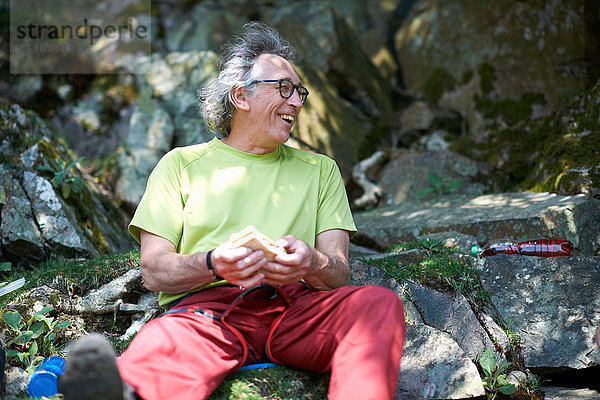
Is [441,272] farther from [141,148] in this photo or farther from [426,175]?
[141,148]

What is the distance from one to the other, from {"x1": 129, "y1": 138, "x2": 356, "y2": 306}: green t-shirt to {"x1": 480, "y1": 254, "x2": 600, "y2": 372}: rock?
4.26 feet

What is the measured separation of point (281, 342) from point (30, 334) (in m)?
1.54

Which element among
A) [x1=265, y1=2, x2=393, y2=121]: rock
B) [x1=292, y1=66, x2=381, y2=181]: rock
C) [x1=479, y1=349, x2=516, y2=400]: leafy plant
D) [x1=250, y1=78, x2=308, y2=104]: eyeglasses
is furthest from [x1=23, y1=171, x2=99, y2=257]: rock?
[x1=265, y1=2, x2=393, y2=121]: rock

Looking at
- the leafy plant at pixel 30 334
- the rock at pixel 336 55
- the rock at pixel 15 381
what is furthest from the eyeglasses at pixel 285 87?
the rock at pixel 336 55

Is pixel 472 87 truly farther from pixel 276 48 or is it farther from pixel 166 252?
pixel 166 252

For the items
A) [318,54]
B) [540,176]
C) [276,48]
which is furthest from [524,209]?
[318,54]

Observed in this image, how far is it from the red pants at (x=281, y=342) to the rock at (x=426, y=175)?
351 centimetres

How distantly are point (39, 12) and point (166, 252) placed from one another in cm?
649

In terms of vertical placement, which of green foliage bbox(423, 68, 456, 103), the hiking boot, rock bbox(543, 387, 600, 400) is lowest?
rock bbox(543, 387, 600, 400)

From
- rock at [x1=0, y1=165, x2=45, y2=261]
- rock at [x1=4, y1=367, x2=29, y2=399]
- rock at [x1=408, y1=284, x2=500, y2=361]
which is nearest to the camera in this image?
rock at [x1=4, y1=367, x2=29, y2=399]

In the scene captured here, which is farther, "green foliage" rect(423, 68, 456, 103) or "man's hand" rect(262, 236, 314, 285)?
"green foliage" rect(423, 68, 456, 103)

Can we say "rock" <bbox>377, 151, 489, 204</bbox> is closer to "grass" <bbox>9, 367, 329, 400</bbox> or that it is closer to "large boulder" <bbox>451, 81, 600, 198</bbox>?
"large boulder" <bbox>451, 81, 600, 198</bbox>

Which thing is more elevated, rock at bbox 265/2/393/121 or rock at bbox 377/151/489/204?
rock at bbox 265/2/393/121

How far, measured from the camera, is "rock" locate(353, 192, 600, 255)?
429cm
